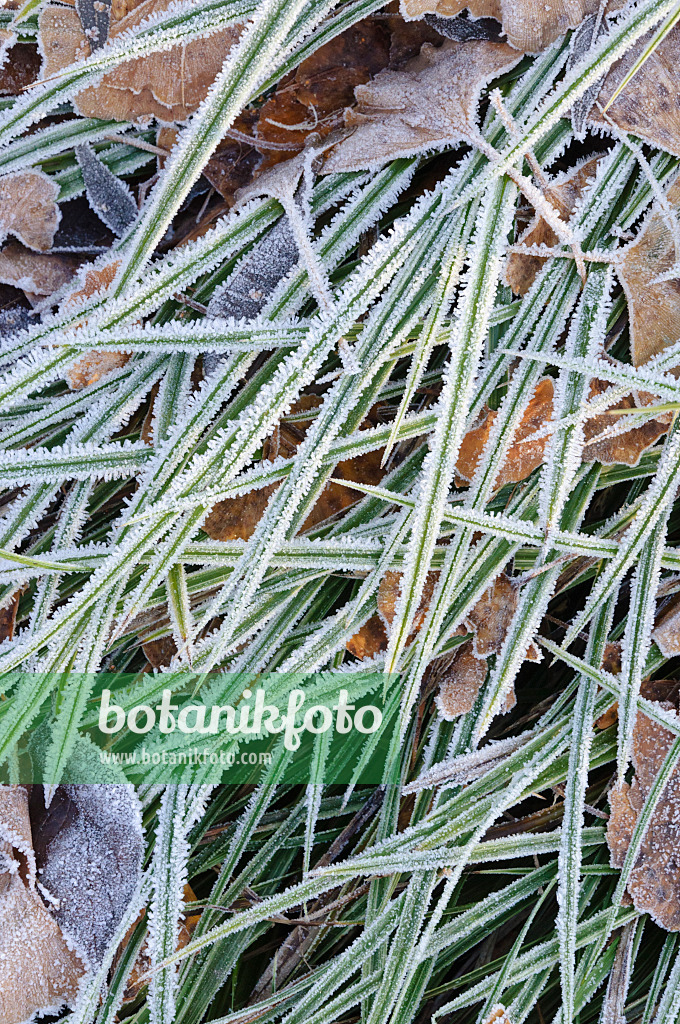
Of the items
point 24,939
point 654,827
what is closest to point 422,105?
point 654,827

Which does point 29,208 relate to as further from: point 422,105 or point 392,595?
point 392,595

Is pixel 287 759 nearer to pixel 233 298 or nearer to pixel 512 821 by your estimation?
pixel 512 821

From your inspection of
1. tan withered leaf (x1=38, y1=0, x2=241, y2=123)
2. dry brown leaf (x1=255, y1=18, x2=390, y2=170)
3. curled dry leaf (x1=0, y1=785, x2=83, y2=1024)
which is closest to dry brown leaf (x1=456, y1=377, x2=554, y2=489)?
dry brown leaf (x1=255, y1=18, x2=390, y2=170)

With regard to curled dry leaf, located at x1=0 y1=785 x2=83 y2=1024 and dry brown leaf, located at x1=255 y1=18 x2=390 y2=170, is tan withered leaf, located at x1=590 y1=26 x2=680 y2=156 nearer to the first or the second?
dry brown leaf, located at x1=255 y1=18 x2=390 y2=170

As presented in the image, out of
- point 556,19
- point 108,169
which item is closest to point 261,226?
point 108,169

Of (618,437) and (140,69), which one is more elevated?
(140,69)

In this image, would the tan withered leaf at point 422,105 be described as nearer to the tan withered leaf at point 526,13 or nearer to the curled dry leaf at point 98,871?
the tan withered leaf at point 526,13
